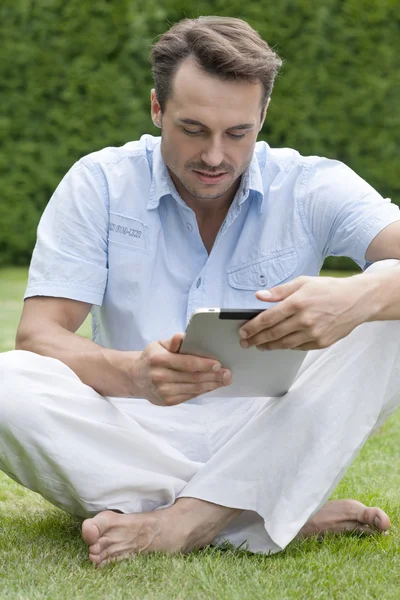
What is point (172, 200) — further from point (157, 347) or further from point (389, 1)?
point (389, 1)

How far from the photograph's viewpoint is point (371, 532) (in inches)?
106

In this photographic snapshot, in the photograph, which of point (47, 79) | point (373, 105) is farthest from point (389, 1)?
point (47, 79)

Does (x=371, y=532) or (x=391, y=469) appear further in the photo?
(x=391, y=469)

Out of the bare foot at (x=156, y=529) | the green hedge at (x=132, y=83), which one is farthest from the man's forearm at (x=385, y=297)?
the green hedge at (x=132, y=83)

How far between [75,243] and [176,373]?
0.62 metres

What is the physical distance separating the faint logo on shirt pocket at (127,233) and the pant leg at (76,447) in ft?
1.50

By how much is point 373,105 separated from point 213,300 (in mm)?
7620

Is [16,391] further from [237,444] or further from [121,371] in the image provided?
[237,444]

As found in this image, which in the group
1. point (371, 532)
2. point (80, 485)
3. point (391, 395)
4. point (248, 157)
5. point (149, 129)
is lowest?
point (149, 129)

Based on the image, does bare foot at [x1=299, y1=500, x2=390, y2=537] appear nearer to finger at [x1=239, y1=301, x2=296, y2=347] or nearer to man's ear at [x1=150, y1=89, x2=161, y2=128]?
finger at [x1=239, y1=301, x2=296, y2=347]

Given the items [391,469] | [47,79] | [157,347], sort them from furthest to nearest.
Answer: [47,79] → [391,469] → [157,347]

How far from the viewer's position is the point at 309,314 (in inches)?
88.6

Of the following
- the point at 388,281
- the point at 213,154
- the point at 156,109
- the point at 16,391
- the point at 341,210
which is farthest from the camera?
the point at 156,109

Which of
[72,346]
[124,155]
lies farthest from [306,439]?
[124,155]
